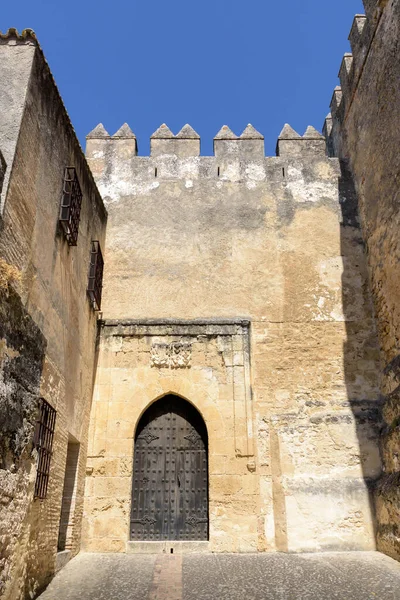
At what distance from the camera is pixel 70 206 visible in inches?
236

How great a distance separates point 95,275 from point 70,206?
1610 mm

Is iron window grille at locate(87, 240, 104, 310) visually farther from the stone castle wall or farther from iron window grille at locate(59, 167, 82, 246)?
iron window grille at locate(59, 167, 82, 246)

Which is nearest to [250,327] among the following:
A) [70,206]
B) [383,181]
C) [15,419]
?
[383,181]

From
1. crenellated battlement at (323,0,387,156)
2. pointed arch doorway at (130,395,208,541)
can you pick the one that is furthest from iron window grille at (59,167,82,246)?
crenellated battlement at (323,0,387,156)

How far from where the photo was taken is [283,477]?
6777 mm

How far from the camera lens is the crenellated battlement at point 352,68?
26.0 feet

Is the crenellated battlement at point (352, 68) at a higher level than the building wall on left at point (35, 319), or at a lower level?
higher

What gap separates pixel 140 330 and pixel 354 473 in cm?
357

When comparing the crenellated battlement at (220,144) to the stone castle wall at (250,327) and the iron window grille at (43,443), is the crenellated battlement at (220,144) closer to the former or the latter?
the stone castle wall at (250,327)

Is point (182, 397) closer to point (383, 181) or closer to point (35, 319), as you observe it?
point (35, 319)

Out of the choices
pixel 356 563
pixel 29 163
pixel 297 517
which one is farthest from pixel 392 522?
pixel 29 163

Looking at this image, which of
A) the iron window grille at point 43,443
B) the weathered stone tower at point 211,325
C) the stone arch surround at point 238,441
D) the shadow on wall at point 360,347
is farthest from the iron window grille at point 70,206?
the shadow on wall at point 360,347

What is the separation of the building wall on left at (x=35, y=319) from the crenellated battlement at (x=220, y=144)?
246cm

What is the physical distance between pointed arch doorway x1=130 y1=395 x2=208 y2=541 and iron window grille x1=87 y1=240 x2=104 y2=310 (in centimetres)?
176
